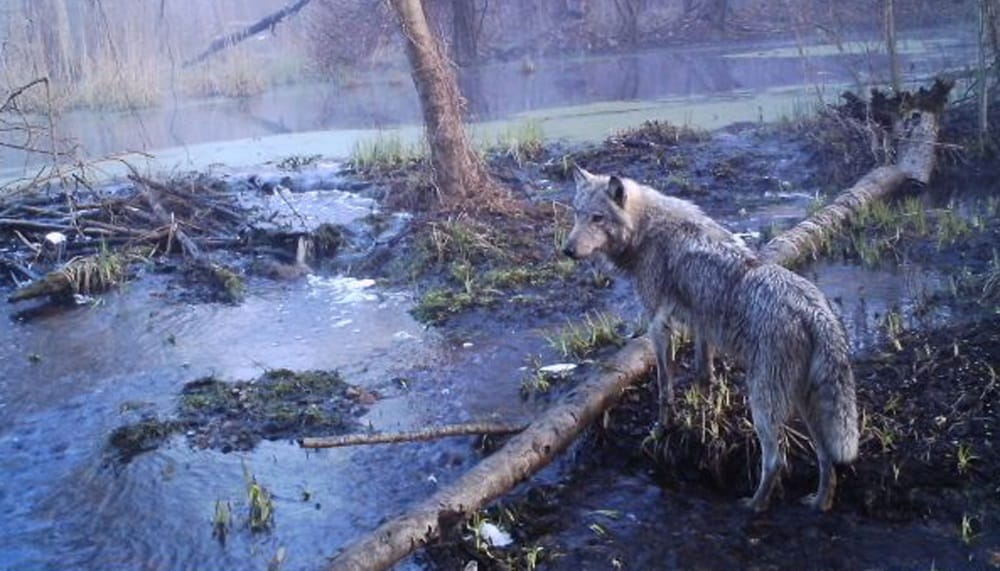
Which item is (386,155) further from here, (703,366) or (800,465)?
(800,465)

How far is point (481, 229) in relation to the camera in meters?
11.2

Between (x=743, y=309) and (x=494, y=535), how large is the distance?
75.9 inches

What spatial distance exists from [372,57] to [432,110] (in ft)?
62.1

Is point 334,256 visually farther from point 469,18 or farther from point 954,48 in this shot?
point 469,18

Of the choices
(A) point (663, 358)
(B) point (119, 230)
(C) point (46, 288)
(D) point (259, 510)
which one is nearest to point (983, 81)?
(A) point (663, 358)

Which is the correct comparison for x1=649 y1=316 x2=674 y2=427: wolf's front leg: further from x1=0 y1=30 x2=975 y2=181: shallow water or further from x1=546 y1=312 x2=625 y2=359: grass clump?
x1=0 y1=30 x2=975 y2=181: shallow water

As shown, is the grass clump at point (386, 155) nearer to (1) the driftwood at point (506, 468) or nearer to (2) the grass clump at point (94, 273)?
(2) the grass clump at point (94, 273)

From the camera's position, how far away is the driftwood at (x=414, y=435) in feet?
19.1

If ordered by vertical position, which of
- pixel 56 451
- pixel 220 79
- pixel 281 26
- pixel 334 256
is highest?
pixel 281 26

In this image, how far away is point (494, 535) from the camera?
18.2ft

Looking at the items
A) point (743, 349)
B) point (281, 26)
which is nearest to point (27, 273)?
point (743, 349)

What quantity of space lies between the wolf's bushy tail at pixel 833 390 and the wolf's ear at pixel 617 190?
1.74 meters

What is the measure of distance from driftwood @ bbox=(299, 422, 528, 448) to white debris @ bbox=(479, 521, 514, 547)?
0.73 metres

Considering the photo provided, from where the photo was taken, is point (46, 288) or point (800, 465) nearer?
point (800, 465)
